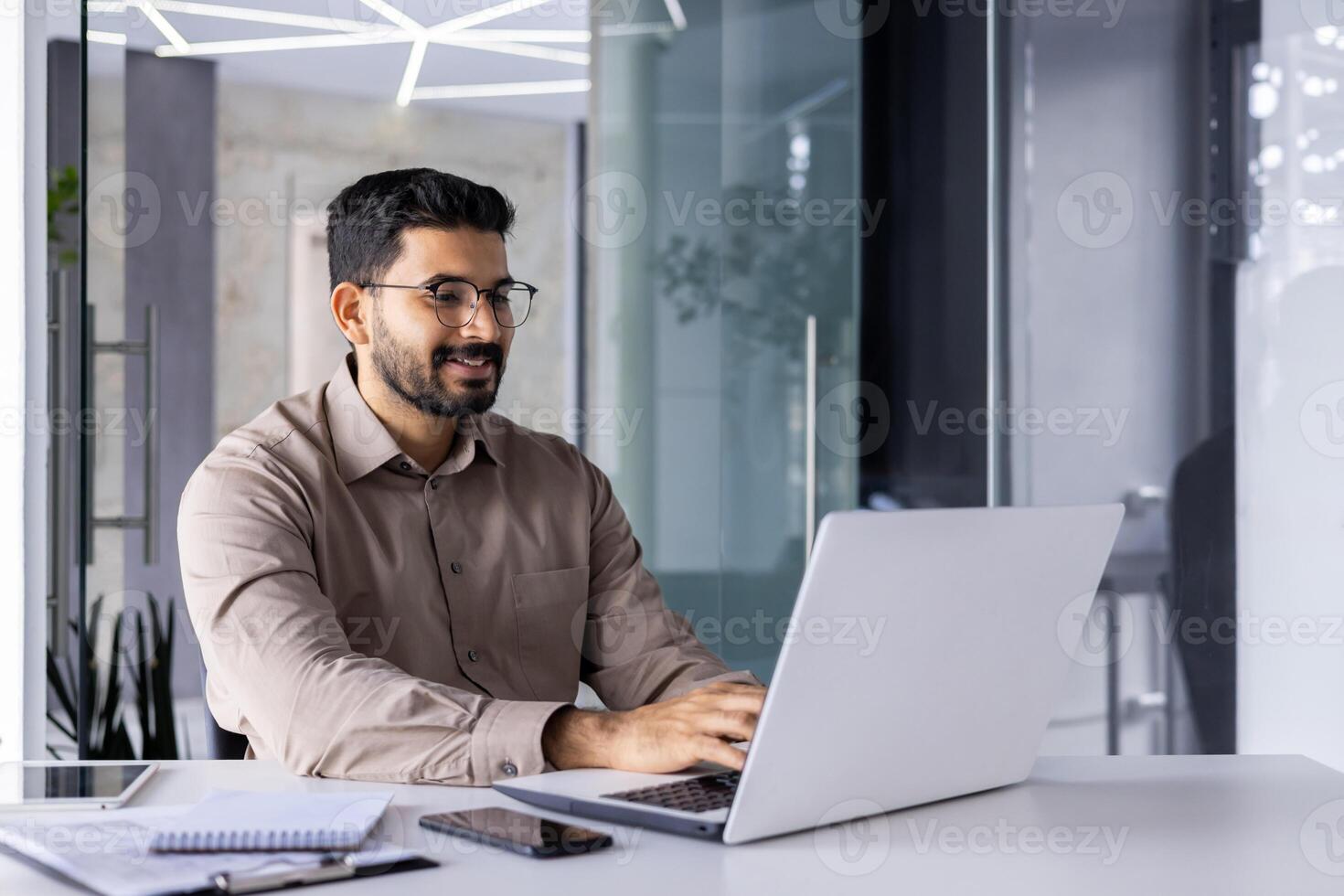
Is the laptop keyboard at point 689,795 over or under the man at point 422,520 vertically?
under

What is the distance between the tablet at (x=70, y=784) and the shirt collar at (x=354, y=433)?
0.54 m

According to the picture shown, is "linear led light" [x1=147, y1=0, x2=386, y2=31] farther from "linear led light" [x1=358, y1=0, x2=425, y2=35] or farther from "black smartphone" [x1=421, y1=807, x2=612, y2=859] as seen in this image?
"black smartphone" [x1=421, y1=807, x2=612, y2=859]

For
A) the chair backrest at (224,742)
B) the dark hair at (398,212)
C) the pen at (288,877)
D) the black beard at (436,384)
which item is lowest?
the chair backrest at (224,742)

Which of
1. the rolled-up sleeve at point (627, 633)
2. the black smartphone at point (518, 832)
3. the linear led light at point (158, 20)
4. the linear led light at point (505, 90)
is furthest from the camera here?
the linear led light at point (505, 90)

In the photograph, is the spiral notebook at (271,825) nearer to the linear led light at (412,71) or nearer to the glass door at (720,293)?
the glass door at (720,293)

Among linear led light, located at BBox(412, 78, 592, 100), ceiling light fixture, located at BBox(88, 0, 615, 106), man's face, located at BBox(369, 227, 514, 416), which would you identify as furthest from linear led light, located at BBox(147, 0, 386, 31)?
man's face, located at BBox(369, 227, 514, 416)

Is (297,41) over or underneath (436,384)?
over

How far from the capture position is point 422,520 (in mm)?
1880

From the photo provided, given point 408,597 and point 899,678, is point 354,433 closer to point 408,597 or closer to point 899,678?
point 408,597

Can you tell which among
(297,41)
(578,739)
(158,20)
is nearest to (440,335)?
(578,739)

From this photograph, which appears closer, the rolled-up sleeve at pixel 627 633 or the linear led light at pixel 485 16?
the rolled-up sleeve at pixel 627 633

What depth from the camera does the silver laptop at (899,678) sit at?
3.45ft

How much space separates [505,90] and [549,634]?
3.10 meters

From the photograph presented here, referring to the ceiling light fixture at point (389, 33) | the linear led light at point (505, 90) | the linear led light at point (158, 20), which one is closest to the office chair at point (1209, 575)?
the ceiling light fixture at point (389, 33)
